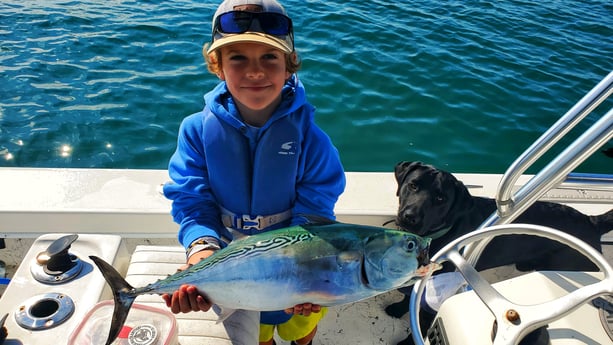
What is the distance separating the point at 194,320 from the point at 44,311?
2.39ft

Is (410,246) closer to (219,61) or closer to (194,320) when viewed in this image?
(194,320)

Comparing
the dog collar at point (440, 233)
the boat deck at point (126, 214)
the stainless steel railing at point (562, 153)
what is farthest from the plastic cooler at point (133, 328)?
the dog collar at point (440, 233)

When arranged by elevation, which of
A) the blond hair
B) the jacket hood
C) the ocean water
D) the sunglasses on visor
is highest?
the sunglasses on visor

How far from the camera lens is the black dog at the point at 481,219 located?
2878 millimetres

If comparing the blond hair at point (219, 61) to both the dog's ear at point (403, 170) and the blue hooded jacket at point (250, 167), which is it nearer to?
the blue hooded jacket at point (250, 167)

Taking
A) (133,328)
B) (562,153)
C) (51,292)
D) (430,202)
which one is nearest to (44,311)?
(51,292)

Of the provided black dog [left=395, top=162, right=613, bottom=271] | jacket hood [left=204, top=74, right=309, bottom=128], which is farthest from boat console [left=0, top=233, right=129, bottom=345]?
black dog [left=395, top=162, right=613, bottom=271]

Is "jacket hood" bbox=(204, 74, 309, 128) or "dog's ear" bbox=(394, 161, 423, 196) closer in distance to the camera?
"jacket hood" bbox=(204, 74, 309, 128)

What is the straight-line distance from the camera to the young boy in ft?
6.73

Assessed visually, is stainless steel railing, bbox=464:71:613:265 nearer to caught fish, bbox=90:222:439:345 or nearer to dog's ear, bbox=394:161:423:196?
caught fish, bbox=90:222:439:345

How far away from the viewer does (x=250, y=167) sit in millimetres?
2273

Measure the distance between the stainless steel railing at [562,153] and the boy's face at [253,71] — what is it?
4.03ft

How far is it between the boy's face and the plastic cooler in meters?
1.10

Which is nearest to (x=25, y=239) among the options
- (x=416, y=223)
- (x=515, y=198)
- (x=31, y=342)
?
(x=31, y=342)
